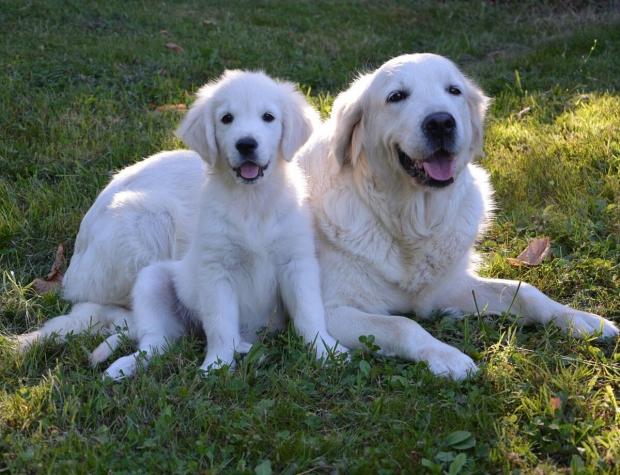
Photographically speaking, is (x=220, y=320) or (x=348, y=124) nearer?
(x=220, y=320)

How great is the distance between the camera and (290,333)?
3.07 meters

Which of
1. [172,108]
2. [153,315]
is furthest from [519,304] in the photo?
[172,108]

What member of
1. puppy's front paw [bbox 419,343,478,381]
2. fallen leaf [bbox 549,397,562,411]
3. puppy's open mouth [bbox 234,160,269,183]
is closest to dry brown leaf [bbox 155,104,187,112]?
puppy's open mouth [bbox 234,160,269,183]

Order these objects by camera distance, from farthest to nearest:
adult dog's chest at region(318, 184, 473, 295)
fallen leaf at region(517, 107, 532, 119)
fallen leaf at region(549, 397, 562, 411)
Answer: fallen leaf at region(517, 107, 532, 119) → adult dog's chest at region(318, 184, 473, 295) → fallen leaf at region(549, 397, 562, 411)

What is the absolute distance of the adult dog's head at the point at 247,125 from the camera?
2.94 meters

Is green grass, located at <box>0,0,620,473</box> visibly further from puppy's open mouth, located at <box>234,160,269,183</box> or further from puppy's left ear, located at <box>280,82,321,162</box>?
puppy's left ear, located at <box>280,82,321,162</box>

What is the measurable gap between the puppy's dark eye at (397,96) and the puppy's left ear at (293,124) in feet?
1.12

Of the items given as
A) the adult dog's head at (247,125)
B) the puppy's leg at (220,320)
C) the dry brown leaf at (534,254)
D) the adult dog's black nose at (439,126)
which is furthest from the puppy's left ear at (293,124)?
the dry brown leaf at (534,254)

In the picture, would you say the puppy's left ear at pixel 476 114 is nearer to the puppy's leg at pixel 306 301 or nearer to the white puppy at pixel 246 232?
the white puppy at pixel 246 232

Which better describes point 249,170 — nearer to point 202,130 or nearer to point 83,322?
point 202,130

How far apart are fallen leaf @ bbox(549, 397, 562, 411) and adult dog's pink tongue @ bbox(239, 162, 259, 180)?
4.47 ft

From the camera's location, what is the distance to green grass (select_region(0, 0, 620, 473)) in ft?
7.53

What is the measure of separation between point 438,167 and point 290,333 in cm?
90

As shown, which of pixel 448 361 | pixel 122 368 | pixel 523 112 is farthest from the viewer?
pixel 523 112
